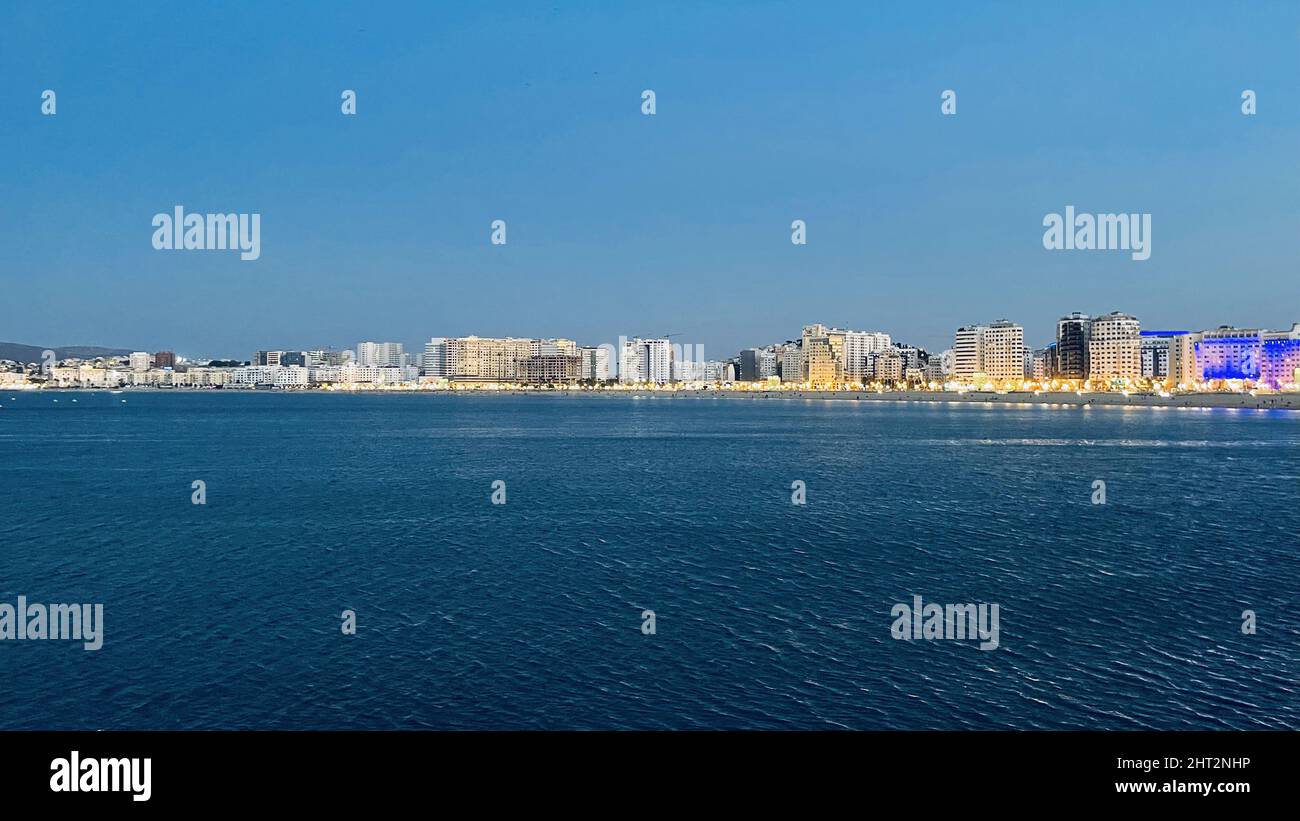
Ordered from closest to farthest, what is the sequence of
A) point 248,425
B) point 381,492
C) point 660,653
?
1. point 660,653
2. point 381,492
3. point 248,425

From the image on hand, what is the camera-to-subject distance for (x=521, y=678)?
19062 millimetres

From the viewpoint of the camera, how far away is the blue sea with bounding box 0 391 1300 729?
17.6m

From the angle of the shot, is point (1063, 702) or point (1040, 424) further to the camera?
point (1040, 424)

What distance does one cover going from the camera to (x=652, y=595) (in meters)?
26.2

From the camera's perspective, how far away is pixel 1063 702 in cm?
1750

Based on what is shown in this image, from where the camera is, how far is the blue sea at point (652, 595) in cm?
1759
